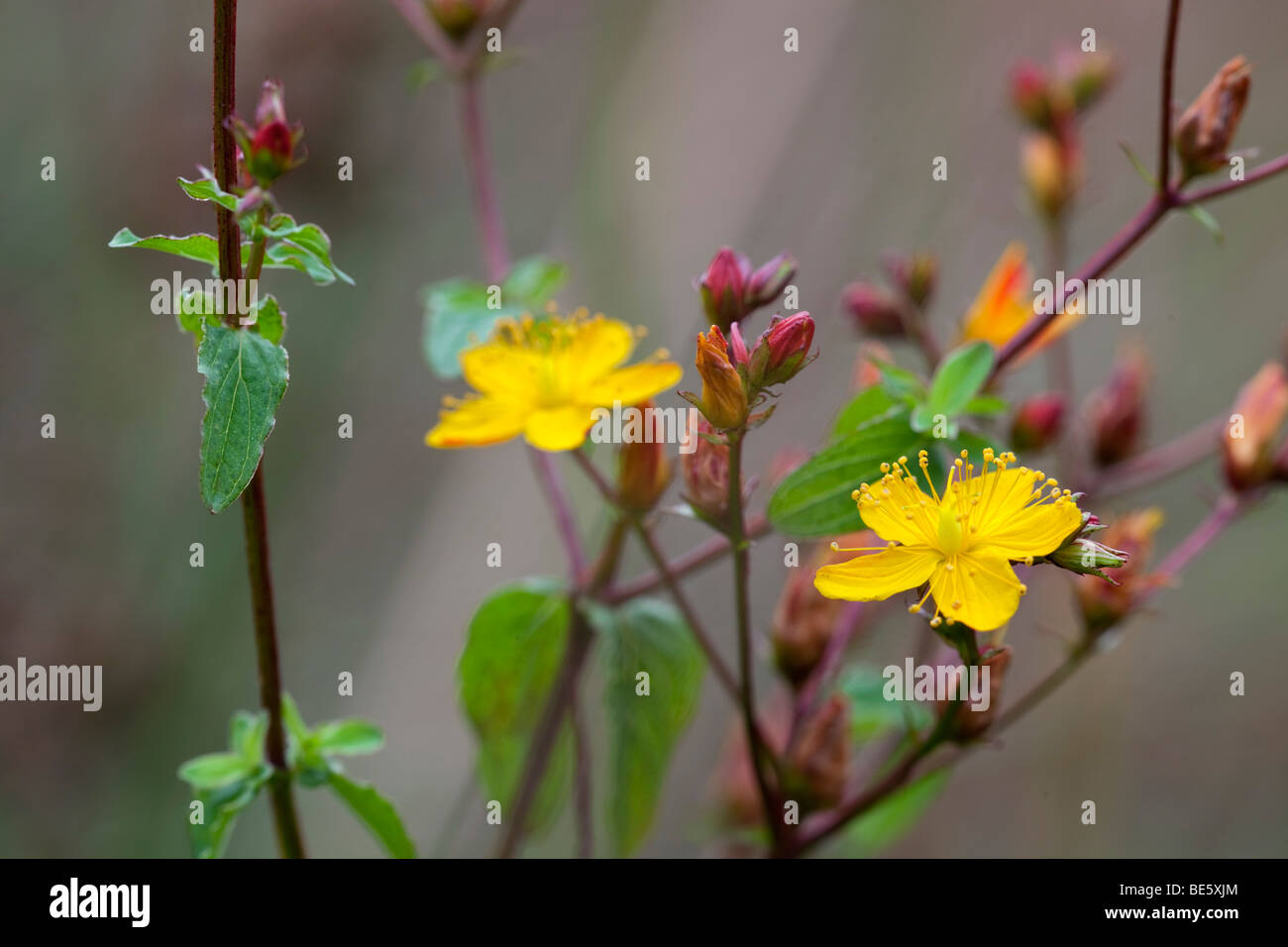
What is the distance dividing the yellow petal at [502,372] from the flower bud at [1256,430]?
1.22 ft

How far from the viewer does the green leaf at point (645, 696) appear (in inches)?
21.2

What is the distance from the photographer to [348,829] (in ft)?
3.43

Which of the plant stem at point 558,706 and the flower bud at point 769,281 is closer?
the flower bud at point 769,281

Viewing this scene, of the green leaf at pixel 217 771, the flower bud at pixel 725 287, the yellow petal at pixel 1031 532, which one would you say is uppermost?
the flower bud at pixel 725 287

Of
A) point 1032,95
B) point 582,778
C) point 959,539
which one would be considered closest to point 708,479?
point 959,539

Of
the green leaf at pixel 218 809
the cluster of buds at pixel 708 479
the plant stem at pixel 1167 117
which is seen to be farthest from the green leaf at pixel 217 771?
the plant stem at pixel 1167 117

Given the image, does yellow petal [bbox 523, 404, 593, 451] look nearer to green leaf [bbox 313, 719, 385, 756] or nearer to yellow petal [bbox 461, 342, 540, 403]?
Result: yellow petal [bbox 461, 342, 540, 403]

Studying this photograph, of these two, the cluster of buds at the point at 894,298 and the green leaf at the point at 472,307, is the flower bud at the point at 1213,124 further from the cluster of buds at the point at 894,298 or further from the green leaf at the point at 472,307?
the green leaf at the point at 472,307

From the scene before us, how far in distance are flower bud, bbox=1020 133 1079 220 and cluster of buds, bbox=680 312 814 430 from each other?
1.24 ft

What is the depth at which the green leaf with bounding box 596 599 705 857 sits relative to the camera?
540 millimetres

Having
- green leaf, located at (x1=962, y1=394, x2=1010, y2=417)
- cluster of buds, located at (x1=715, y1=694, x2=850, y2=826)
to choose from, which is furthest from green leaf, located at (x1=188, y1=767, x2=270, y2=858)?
green leaf, located at (x1=962, y1=394, x2=1010, y2=417)

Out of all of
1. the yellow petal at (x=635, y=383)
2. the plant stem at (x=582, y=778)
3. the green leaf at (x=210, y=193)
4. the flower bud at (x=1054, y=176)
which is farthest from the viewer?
the flower bud at (x=1054, y=176)

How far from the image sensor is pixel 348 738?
0.48 metres
